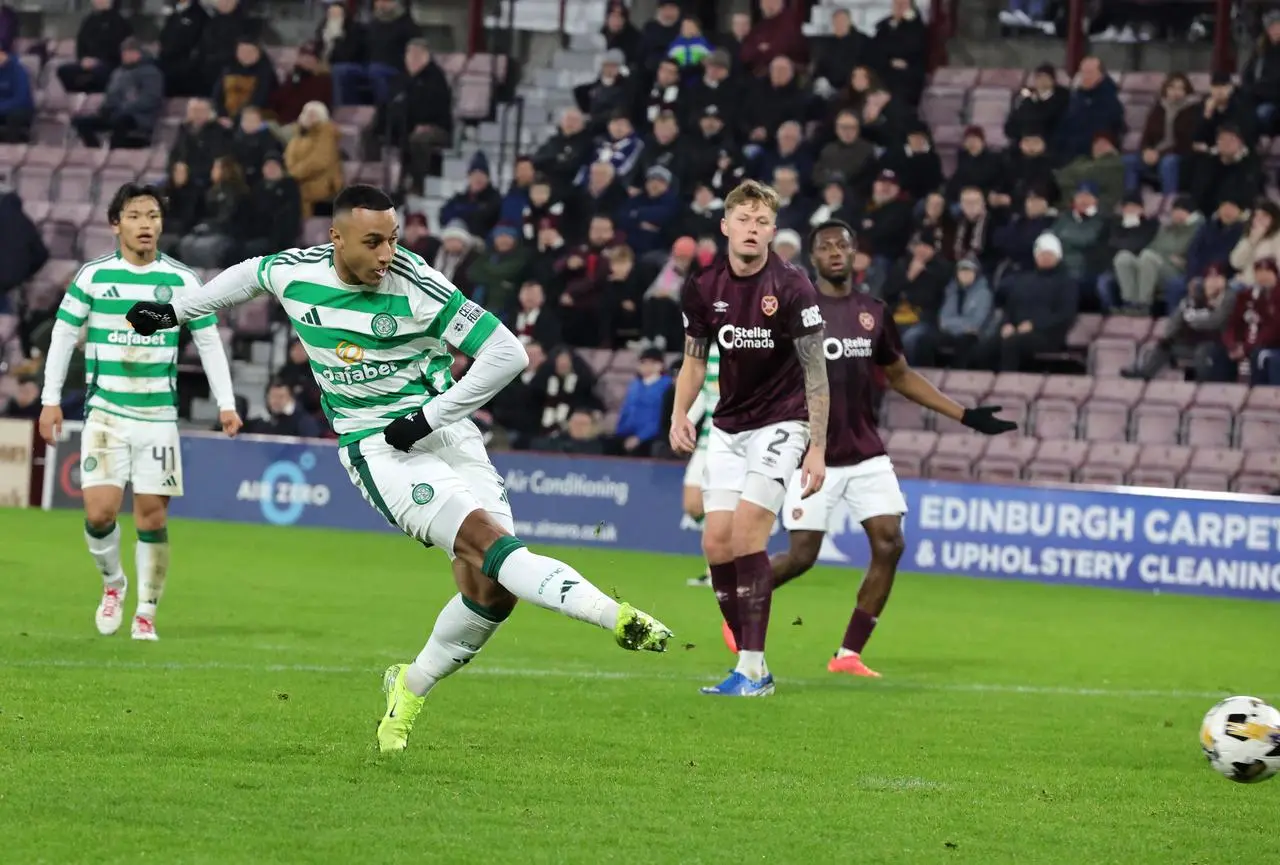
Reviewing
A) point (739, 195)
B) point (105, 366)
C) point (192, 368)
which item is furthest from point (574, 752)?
point (192, 368)

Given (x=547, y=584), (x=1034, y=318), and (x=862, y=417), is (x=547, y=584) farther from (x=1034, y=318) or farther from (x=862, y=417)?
(x=1034, y=318)

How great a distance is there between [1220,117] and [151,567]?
13.7m

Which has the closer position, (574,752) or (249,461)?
(574,752)

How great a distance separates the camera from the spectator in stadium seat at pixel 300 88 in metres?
26.1

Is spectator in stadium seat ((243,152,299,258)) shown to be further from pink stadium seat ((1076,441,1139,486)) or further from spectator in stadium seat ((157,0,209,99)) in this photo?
pink stadium seat ((1076,441,1139,486))

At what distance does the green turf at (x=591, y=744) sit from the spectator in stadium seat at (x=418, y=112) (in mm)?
11828

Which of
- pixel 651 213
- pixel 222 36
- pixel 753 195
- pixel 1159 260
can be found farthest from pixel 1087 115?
pixel 753 195

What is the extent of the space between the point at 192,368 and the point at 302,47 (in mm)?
4755

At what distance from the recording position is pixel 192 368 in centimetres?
2405

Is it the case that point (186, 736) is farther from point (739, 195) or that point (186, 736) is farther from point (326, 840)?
point (739, 195)

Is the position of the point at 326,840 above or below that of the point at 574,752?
above

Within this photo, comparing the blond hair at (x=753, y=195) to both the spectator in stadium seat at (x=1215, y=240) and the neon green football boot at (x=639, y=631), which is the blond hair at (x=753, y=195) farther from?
the spectator in stadium seat at (x=1215, y=240)

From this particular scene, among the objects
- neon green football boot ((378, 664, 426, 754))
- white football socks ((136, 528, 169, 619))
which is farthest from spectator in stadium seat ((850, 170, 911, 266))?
neon green football boot ((378, 664, 426, 754))

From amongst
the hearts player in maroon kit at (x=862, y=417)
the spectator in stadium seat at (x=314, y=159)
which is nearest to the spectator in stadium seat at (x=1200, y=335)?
the hearts player in maroon kit at (x=862, y=417)
